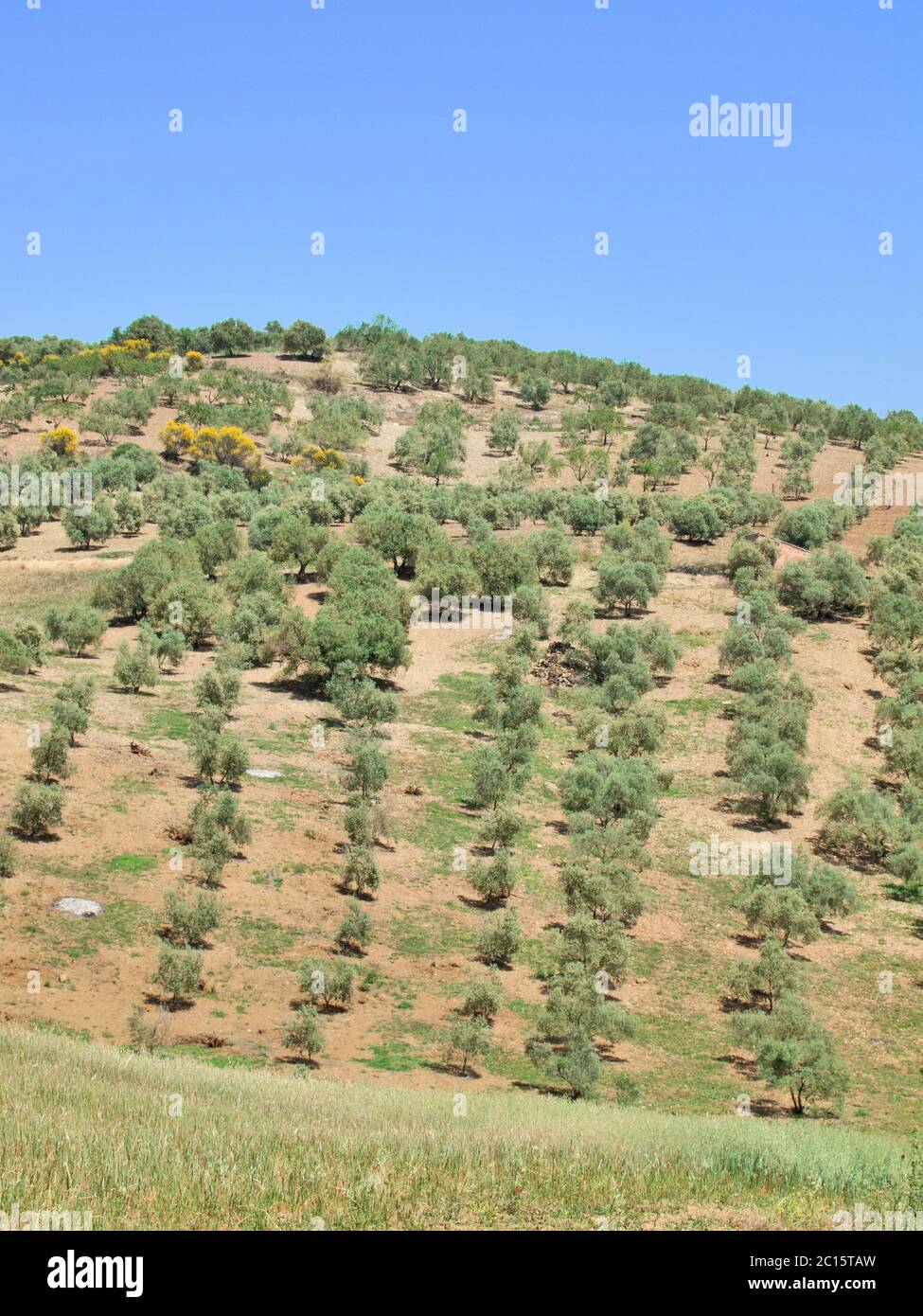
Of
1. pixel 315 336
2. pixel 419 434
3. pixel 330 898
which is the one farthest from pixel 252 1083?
pixel 315 336

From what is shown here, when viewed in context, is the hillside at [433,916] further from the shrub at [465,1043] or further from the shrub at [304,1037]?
the shrub at [465,1043]

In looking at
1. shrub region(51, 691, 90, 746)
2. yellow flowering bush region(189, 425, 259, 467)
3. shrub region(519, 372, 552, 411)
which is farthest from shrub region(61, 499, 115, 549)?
shrub region(519, 372, 552, 411)

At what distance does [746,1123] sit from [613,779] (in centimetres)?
2501

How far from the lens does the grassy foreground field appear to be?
9297 mm

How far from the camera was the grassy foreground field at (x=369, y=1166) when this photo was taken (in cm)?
930

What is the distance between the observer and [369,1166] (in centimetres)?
1048

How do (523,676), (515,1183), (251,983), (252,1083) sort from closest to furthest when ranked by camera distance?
(515,1183)
(252,1083)
(251,983)
(523,676)

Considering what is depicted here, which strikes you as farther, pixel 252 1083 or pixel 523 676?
pixel 523 676

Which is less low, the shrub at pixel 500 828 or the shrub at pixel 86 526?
the shrub at pixel 86 526

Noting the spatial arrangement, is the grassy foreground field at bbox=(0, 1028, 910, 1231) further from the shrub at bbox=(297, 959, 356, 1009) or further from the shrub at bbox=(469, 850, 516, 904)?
the shrub at bbox=(469, 850, 516, 904)

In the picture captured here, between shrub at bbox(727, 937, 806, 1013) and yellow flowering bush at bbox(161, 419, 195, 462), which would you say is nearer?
shrub at bbox(727, 937, 806, 1013)

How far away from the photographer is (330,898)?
33.9m

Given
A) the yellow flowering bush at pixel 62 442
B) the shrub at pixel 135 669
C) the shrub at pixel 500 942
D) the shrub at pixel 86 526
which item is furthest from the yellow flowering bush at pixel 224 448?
the shrub at pixel 500 942
